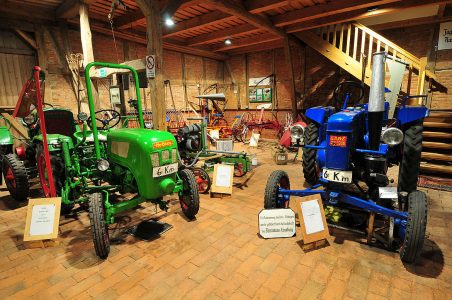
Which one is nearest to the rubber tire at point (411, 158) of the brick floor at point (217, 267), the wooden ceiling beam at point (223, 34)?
the brick floor at point (217, 267)

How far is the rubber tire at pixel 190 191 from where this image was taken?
2803 millimetres

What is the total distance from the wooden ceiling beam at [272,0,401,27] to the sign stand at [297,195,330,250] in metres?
4.90

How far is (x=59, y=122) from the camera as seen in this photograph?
151 inches

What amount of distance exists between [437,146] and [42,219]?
642 centimetres

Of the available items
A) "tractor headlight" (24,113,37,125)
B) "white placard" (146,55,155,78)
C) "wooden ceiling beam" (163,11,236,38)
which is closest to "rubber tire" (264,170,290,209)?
"white placard" (146,55,155,78)

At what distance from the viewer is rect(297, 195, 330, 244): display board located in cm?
229

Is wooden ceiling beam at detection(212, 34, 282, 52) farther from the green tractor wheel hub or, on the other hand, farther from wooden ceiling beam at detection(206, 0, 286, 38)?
the green tractor wheel hub

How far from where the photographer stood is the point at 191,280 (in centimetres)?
195

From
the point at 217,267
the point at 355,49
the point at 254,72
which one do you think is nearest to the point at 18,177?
the point at 217,267

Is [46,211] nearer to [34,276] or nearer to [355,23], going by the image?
[34,276]

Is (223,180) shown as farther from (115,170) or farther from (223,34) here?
(223,34)

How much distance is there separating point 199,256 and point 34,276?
4.47 feet

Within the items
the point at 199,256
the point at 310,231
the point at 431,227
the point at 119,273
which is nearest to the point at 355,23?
the point at 431,227

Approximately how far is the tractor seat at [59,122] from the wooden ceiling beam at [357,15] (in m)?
5.98
